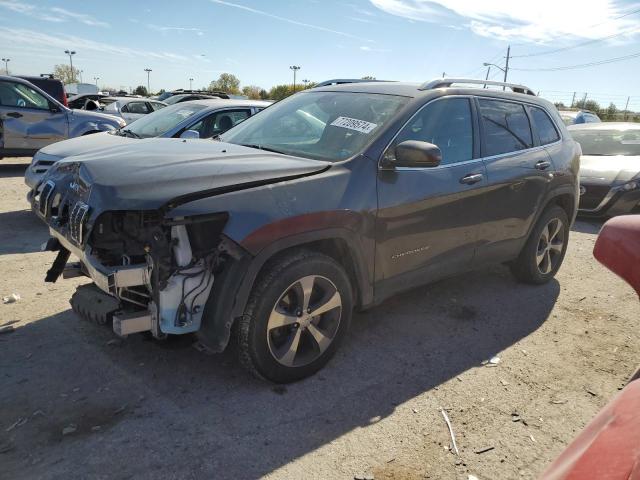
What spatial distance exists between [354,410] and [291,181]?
4.53 ft

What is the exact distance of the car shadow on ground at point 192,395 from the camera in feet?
8.25

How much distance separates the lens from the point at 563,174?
494cm

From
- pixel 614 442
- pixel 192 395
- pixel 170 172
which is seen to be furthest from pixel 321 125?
pixel 614 442

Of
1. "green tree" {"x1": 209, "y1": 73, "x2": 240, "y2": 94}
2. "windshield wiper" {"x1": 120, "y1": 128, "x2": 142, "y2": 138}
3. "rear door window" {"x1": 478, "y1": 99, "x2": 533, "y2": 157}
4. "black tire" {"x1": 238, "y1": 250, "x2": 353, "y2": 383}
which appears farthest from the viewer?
"green tree" {"x1": 209, "y1": 73, "x2": 240, "y2": 94}

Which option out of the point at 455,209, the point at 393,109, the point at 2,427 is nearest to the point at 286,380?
the point at 2,427

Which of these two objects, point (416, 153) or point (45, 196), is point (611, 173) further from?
point (45, 196)

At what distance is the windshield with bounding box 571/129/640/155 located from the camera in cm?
917

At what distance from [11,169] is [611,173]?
12.1 metres

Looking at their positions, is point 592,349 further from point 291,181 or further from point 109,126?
point 109,126

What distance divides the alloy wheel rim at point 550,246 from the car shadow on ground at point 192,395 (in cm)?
101

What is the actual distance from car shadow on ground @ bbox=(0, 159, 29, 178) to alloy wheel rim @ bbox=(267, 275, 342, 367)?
9.72 metres

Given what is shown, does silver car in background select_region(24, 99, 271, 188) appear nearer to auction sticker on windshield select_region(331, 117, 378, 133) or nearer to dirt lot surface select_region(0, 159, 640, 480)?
dirt lot surface select_region(0, 159, 640, 480)

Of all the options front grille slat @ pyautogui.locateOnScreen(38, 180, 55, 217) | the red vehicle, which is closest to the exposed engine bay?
front grille slat @ pyautogui.locateOnScreen(38, 180, 55, 217)

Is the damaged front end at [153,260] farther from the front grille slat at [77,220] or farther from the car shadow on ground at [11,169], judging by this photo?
the car shadow on ground at [11,169]
